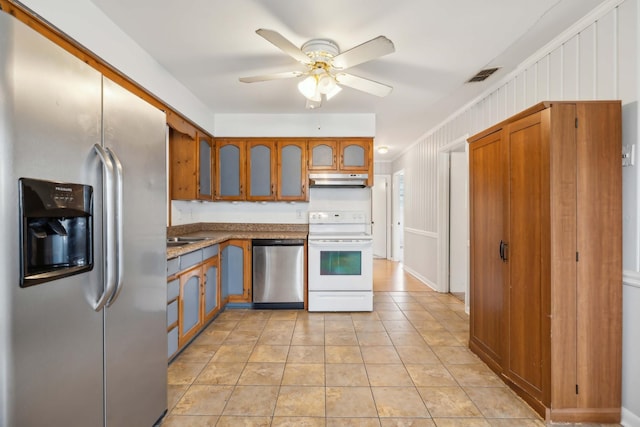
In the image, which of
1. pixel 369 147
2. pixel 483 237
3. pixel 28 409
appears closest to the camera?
pixel 28 409

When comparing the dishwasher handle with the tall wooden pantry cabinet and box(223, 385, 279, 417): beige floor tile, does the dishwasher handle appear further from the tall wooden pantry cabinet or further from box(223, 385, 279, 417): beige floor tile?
the tall wooden pantry cabinet

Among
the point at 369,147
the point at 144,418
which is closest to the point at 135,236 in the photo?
the point at 144,418

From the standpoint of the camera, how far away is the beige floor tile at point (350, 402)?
1.94m

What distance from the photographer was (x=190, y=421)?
1.86 m

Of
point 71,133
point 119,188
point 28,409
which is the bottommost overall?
point 28,409

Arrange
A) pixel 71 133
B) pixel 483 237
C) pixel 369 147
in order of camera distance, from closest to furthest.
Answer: pixel 71 133
pixel 483 237
pixel 369 147

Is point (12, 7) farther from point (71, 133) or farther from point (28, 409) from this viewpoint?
point (28, 409)

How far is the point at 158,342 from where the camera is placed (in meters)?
1.74

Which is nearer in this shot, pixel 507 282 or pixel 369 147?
pixel 507 282

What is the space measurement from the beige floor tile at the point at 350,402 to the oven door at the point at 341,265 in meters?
1.66

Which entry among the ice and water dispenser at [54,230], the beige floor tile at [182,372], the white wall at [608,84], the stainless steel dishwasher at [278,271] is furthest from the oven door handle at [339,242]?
the ice and water dispenser at [54,230]

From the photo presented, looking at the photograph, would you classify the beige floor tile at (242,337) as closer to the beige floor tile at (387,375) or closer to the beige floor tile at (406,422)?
the beige floor tile at (387,375)

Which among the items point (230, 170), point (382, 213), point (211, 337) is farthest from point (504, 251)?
point (382, 213)

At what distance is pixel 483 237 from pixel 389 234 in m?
5.38
